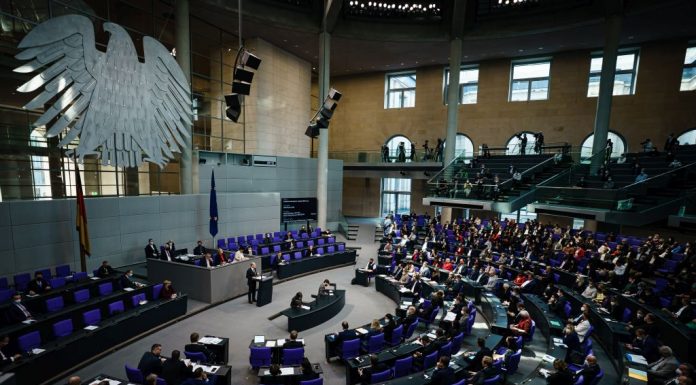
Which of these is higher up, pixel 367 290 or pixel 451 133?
pixel 451 133

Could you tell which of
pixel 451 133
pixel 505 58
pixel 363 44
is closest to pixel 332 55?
pixel 363 44

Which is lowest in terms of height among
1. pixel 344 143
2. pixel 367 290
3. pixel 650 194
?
pixel 367 290

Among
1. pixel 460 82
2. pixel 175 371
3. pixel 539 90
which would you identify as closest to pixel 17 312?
pixel 175 371

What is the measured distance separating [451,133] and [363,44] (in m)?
7.94

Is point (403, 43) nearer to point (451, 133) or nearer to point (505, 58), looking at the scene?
point (451, 133)

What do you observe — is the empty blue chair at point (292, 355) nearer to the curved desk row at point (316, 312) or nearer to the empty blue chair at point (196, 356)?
the empty blue chair at point (196, 356)

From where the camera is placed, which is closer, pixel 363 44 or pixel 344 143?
pixel 363 44

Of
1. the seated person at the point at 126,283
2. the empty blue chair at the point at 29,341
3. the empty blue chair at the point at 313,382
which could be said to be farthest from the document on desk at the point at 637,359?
the seated person at the point at 126,283

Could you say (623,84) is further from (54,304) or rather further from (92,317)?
(54,304)

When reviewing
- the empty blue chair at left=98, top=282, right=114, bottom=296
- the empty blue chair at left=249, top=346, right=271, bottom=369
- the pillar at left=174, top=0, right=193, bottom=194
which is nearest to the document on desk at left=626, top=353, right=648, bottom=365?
the empty blue chair at left=249, top=346, right=271, bottom=369

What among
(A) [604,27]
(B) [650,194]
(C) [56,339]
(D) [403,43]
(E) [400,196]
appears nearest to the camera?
(C) [56,339]

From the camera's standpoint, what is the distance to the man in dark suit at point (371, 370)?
6.24 metres

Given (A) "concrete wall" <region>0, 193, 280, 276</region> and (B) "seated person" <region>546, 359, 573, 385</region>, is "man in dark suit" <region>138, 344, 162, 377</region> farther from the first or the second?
(A) "concrete wall" <region>0, 193, 280, 276</region>

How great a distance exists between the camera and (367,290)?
13.0 m
